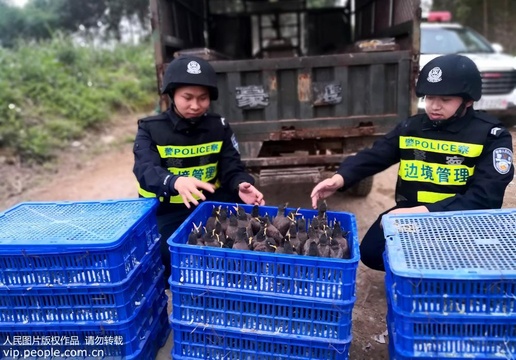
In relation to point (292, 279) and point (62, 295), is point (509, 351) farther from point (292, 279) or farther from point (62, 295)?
point (62, 295)

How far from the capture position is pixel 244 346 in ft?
6.51

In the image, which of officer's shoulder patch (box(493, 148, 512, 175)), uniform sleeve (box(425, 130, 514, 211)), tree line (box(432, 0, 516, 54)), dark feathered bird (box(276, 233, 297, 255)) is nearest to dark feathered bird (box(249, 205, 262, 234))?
dark feathered bird (box(276, 233, 297, 255))

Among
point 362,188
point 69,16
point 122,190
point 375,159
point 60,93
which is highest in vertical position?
point 69,16

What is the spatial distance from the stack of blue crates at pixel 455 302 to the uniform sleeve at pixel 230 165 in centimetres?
150

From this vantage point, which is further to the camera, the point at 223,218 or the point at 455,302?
the point at 223,218

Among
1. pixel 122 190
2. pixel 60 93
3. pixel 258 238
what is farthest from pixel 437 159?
pixel 60 93

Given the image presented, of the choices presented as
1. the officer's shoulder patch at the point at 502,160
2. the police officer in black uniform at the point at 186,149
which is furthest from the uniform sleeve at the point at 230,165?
the officer's shoulder patch at the point at 502,160

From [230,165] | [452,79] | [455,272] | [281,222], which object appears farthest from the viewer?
[230,165]

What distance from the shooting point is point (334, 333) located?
187cm

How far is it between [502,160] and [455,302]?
1.15 meters

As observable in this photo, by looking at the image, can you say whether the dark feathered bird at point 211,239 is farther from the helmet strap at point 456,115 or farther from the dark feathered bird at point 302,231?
the helmet strap at point 456,115

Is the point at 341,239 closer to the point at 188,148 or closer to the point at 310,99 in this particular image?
the point at 188,148

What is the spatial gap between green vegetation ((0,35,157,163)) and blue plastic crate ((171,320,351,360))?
6.26m

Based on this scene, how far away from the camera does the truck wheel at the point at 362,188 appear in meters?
4.87
